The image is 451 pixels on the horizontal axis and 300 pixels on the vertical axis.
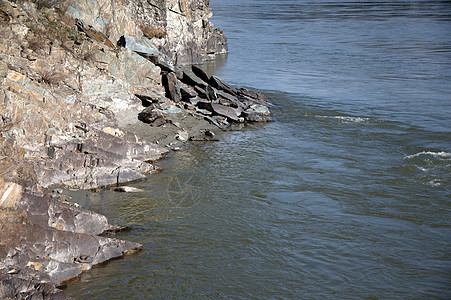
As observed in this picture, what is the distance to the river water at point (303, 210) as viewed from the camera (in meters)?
8.04

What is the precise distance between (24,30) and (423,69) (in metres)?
24.1

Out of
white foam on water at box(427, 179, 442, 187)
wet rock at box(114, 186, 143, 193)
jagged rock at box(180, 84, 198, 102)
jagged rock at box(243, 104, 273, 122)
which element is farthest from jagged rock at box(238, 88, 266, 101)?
wet rock at box(114, 186, 143, 193)

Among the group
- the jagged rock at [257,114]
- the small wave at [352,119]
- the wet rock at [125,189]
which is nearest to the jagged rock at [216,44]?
the jagged rock at [257,114]

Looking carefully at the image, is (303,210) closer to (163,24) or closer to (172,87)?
(172,87)

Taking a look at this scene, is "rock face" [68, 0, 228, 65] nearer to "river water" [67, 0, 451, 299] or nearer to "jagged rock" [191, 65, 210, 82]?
"jagged rock" [191, 65, 210, 82]

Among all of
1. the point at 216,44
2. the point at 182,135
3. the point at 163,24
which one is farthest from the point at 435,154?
the point at 216,44

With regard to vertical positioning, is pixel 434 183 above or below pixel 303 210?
above

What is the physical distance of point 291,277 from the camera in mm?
8234

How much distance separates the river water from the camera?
804 centimetres

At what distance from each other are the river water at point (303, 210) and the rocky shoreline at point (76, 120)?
2.00 feet

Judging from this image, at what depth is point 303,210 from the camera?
10758 mm

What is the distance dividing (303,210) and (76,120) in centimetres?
623

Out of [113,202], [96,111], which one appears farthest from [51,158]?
[96,111]

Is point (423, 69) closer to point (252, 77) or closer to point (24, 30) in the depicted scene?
point (252, 77)
